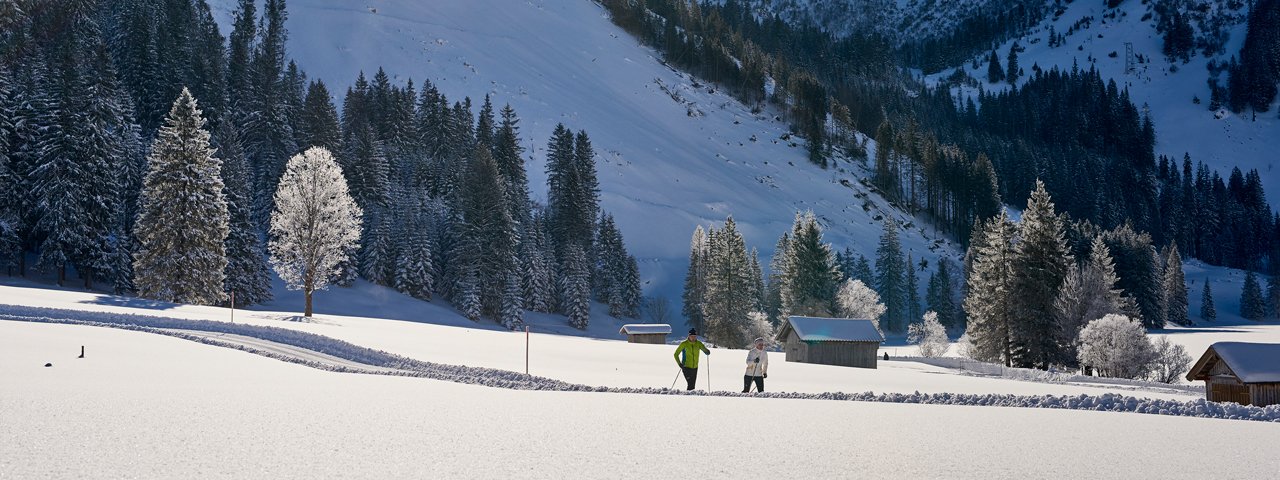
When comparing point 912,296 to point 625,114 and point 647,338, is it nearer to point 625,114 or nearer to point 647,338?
point 647,338

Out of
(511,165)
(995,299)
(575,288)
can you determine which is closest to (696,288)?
(575,288)

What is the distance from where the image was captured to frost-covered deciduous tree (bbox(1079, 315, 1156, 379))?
5297 centimetres

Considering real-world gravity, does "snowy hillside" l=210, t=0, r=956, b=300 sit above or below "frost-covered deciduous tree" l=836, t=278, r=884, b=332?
above

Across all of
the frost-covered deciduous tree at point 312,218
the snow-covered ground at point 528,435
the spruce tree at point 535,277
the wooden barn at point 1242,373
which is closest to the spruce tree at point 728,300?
the spruce tree at point 535,277

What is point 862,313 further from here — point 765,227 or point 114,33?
point 114,33

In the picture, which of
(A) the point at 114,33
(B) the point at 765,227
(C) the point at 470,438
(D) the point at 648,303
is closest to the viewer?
(C) the point at 470,438

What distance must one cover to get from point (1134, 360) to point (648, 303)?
65.5 meters

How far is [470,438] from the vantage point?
39.6 feet

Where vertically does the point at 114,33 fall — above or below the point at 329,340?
above

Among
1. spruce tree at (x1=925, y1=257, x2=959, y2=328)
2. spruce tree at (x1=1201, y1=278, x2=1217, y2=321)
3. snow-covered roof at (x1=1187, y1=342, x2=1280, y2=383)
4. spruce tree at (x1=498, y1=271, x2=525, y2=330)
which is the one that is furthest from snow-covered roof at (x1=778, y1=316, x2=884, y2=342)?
spruce tree at (x1=1201, y1=278, x2=1217, y2=321)

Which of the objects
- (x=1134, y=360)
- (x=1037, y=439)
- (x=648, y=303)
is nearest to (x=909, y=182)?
(x=648, y=303)

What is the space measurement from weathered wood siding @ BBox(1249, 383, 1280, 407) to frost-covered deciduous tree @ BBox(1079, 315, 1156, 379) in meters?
21.5

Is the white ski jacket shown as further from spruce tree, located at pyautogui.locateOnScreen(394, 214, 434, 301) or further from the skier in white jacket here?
spruce tree, located at pyautogui.locateOnScreen(394, 214, 434, 301)

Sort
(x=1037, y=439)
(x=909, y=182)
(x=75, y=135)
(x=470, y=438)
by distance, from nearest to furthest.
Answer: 1. (x=470, y=438)
2. (x=1037, y=439)
3. (x=75, y=135)
4. (x=909, y=182)
